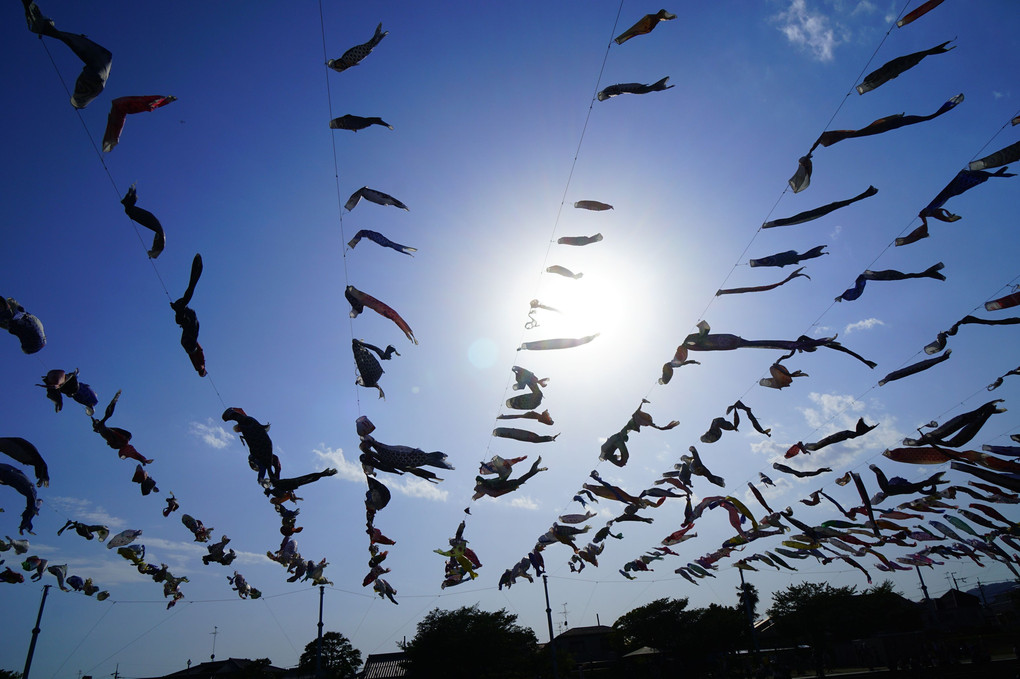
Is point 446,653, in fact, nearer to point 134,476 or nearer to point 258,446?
point 134,476

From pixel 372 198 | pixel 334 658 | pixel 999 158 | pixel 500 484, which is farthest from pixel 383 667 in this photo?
pixel 999 158

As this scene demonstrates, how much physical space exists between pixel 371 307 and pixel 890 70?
657cm

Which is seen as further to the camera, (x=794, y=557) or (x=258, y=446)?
(x=794, y=557)

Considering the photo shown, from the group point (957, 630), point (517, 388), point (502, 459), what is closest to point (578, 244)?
point (517, 388)

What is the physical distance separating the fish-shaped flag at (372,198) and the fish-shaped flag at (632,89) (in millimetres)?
2895

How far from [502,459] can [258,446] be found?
4.79 metres

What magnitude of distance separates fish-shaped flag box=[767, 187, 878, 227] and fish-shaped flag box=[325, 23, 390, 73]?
4994 millimetres

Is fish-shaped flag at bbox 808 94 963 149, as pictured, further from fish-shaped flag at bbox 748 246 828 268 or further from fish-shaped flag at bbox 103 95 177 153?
fish-shaped flag at bbox 103 95 177 153

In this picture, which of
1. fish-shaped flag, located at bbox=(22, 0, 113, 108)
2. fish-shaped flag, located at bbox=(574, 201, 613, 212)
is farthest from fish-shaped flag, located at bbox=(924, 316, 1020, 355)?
fish-shaped flag, located at bbox=(22, 0, 113, 108)

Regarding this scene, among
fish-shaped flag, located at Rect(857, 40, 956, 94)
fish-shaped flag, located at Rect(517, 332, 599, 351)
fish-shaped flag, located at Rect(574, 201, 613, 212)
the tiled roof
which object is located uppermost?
fish-shaped flag, located at Rect(574, 201, 613, 212)

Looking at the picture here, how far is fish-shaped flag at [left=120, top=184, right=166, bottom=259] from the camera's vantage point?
16.9 ft

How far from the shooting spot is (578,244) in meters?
7.90

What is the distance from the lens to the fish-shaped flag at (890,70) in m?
5.27

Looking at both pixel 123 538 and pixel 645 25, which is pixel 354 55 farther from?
pixel 123 538
